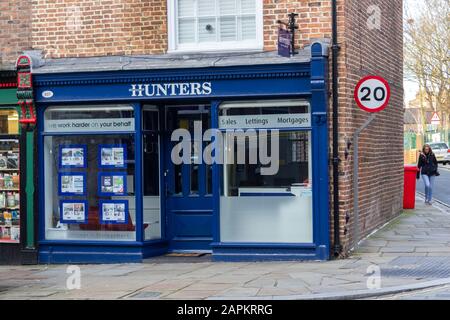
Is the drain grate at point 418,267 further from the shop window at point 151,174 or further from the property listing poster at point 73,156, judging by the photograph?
the property listing poster at point 73,156

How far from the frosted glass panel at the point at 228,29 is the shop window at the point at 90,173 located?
6.77ft

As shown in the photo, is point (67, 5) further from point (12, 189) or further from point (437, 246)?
point (437, 246)

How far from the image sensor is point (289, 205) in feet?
44.1

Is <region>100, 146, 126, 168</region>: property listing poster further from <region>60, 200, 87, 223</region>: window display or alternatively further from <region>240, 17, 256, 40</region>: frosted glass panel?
<region>240, 17, 256, 40</region>: frosted glass panel

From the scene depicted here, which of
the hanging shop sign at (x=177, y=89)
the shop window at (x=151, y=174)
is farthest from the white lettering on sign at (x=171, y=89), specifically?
the shop window at (x=151, y=174)

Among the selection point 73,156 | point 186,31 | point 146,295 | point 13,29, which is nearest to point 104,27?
point 186,31

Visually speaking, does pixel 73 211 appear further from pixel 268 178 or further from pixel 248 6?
pixel 248 6

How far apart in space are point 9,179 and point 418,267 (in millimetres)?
7484

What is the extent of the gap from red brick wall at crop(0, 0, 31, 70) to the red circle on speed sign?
6044mm

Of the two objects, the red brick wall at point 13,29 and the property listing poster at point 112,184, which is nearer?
the property listing poster at point 112,184

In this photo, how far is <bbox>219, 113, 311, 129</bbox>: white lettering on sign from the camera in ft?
43.5

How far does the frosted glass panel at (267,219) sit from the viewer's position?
13344mm

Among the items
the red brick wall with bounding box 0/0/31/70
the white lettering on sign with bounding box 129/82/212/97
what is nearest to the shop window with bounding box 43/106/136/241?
the white lettering on sign with bounding box 129/82/212/97
